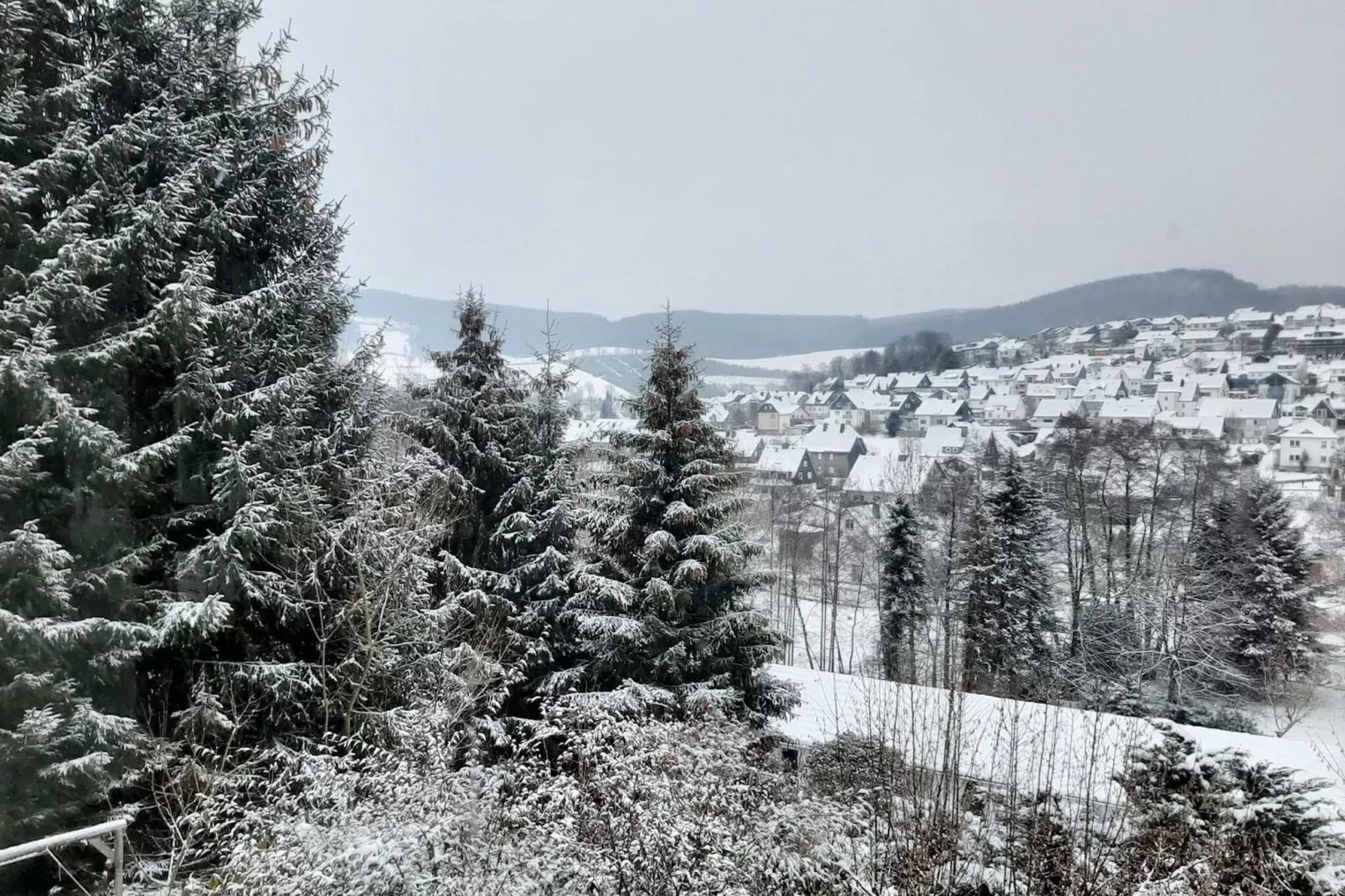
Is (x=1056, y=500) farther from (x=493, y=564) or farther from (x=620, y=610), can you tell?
(x=493, y=564)

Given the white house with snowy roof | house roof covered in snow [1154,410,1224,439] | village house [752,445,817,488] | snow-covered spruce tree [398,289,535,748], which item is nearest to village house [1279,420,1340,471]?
house roof covered in snow [1154,410,1224,439]

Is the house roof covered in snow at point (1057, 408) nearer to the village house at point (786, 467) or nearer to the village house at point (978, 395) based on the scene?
the village house at point (978, 395)

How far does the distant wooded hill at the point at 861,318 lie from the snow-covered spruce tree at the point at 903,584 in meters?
5.44

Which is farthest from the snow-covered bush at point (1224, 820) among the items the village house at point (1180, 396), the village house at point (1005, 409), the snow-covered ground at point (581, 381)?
the village house at point (1005, 409)

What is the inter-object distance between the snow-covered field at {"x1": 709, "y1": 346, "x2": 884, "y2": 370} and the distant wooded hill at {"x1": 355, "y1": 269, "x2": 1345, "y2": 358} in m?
0.30

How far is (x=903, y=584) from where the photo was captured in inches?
550

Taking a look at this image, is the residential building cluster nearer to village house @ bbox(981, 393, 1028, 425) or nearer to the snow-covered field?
village house @ bbox(981, 393, 1028, 425)

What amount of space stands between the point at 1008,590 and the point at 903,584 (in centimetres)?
209

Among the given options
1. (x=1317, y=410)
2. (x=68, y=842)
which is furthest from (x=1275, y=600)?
(x=68, y=842)

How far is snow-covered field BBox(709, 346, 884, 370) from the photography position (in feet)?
58.3

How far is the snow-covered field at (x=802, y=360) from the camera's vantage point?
58.3 ft

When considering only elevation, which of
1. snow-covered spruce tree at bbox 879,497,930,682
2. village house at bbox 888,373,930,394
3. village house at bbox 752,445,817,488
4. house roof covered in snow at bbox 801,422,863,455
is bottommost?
snow-covered spruce tree at bbox 879,497,930,682

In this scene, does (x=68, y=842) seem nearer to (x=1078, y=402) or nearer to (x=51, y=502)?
(x=51, y=502)

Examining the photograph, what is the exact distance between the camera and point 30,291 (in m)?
3.80
